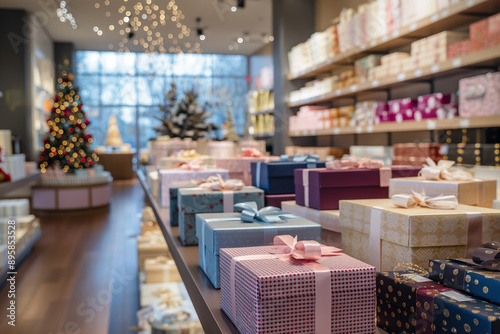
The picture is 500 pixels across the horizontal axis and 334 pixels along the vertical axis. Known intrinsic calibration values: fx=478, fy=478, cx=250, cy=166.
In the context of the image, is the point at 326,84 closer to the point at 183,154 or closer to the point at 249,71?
the point at 183,154

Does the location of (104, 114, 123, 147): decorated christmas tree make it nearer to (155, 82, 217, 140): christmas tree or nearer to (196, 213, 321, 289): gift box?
(155, 82, 217, 140): christmas tree

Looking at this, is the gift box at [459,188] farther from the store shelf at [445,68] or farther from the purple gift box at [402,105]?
the purple gift box at [402,105]

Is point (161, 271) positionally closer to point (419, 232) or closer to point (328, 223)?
point (328, 223)

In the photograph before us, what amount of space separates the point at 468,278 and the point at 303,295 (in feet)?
0.70

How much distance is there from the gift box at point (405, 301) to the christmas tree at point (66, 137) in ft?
25.9

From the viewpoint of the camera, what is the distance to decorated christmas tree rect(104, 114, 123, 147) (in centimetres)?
1317

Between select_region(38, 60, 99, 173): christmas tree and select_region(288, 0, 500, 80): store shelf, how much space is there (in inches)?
201

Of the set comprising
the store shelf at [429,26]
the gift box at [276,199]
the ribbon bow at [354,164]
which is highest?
the store shelf at [429,26]

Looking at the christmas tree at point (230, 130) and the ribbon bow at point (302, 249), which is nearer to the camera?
the ribbon bow at point (302, 249)

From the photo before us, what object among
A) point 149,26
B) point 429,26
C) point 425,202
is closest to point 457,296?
point 425,202

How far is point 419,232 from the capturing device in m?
0.82

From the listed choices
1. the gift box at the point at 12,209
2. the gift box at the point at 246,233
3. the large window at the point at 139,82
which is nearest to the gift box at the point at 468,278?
the gift box at the point at 246,233

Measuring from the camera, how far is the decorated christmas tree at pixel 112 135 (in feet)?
43.2

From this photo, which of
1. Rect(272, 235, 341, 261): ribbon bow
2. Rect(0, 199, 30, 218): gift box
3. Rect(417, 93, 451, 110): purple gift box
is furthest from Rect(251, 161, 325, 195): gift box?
Rect(0, 199, 30, 218): gift box
